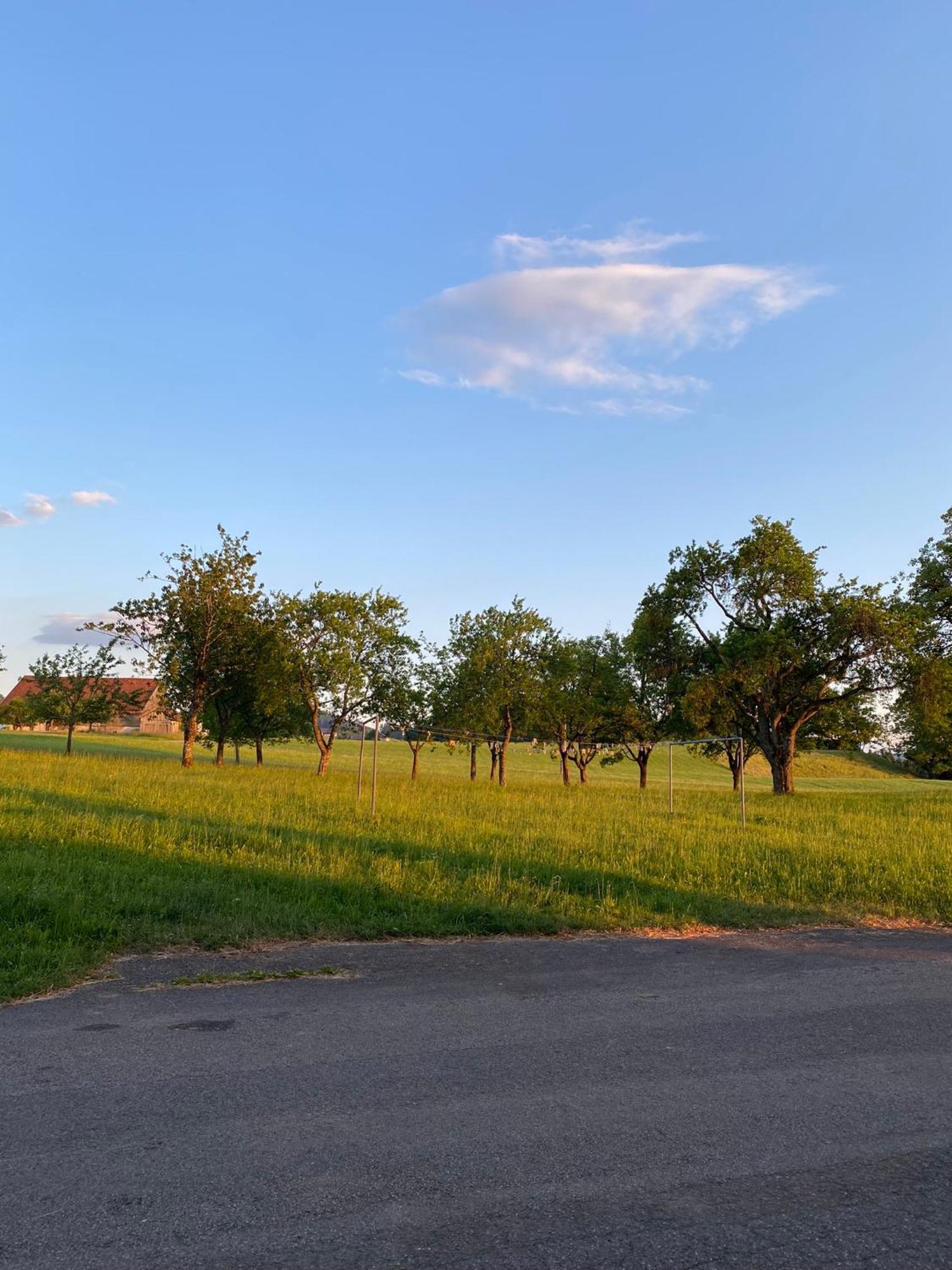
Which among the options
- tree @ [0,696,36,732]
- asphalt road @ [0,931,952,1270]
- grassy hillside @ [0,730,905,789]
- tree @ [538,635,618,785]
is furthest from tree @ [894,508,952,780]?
tree @ [0,696,36,732]

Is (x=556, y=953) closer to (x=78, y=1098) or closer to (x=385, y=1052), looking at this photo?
(x=385, y=1052)

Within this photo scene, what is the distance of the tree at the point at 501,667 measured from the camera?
146ft

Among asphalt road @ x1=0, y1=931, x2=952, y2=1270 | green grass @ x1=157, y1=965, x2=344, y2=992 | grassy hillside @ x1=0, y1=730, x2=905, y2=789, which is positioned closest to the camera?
asphalt road @ x1=0, y1=931, x2=952, y2=1270

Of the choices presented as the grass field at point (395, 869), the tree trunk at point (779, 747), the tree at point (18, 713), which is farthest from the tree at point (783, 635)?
the tree at point (18, 713)

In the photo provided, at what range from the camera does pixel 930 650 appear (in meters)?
34.2

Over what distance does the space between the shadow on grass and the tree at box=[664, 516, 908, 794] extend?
22794mm

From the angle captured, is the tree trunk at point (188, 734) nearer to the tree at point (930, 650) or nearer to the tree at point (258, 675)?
the tree at point (258, 675)

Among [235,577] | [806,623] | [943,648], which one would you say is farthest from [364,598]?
[943,648]

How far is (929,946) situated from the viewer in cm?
916

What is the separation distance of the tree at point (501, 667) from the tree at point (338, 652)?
4.19m

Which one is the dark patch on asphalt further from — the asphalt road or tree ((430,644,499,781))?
tree ((430,644,499,781))

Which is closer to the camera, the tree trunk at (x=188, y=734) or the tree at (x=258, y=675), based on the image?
the tree trunk at (x=188, y=734)

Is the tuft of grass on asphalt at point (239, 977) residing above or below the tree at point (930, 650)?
below

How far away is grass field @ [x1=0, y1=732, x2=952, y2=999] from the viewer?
884cm
